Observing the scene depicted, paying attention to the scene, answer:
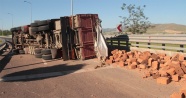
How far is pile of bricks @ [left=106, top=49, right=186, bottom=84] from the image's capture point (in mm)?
8844

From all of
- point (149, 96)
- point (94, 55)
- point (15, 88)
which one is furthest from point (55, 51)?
point (149, 96)

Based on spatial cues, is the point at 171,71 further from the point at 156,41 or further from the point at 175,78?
the point at 156,41

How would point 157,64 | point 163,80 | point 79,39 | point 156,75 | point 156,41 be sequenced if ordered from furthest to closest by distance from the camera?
point 79,39, point 156,41, point 157,64, point 156,75, point 163,80

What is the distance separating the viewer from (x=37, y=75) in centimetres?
1122

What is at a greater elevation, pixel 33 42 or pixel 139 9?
pixel 139 9

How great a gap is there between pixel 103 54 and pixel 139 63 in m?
3.40

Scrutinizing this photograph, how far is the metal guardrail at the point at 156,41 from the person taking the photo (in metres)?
12.1

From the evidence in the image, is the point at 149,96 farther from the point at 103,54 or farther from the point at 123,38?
the point at 123,38

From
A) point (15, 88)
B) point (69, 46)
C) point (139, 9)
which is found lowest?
point (15, 88)

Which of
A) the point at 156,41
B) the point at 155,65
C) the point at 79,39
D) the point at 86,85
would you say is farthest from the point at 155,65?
the point at 79,39

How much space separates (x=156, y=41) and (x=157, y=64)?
12.9 feet

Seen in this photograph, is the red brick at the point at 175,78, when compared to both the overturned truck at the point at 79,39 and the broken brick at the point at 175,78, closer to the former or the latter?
the broken brick at the point at 175,78

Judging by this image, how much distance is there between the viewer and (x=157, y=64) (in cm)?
1045

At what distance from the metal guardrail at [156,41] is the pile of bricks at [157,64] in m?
1.03
